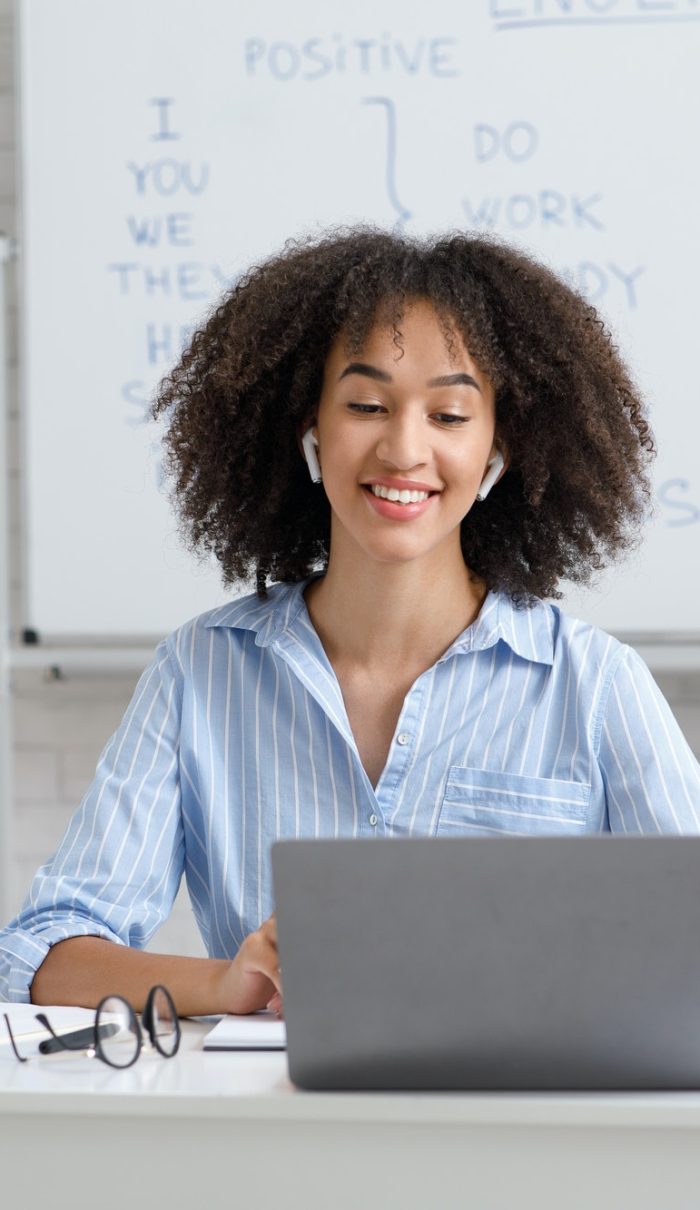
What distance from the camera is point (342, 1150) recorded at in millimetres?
732

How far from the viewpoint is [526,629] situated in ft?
4.60

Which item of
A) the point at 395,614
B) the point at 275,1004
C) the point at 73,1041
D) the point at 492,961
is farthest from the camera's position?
the point at 395,614

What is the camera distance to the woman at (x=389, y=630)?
1.30 metres

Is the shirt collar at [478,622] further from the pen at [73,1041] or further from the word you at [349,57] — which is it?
the word you at [349,57]

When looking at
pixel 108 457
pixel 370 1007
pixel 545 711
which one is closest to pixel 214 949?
pixel 545 711

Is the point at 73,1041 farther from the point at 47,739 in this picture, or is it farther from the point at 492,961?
the point at 47,739

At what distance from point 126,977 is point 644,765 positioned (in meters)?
0.50

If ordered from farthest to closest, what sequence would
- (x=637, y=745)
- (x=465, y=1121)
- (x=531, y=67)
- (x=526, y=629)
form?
(x=531, y=67) → (x=526, y=629) → (x=637, y=745) → (x=465, y=1121)

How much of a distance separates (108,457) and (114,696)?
0.41 meters

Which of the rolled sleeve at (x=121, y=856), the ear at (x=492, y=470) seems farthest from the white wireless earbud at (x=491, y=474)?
the rolled sleeve at (x=121, y=856)

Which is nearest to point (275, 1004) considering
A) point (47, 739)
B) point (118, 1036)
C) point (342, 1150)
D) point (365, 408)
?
point (118, 1036)

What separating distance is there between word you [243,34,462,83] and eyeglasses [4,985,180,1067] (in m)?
1.58

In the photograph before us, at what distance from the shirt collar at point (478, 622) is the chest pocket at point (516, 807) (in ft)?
0.43

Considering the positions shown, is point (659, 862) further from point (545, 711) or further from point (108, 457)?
point (108, 457)
